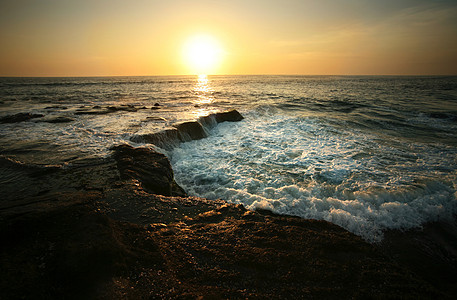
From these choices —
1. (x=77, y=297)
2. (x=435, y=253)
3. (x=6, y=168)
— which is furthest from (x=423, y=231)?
(x=6, y=168)

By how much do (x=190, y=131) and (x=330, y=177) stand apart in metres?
6.65

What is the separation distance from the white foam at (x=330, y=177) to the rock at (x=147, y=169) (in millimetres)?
557

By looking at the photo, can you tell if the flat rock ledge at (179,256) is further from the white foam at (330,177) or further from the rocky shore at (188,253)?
the white foam at (330,177)

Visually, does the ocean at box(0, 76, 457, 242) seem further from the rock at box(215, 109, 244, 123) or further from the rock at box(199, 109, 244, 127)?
the rock at box(215, 109, 244, 123)

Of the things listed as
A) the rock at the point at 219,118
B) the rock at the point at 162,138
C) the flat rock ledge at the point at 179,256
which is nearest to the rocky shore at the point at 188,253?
the flat rock ledge at the point at 179,256

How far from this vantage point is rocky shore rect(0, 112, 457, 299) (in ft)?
7.02

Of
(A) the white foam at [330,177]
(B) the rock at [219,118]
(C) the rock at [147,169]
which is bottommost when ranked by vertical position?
(A) the white foam at [330,177]

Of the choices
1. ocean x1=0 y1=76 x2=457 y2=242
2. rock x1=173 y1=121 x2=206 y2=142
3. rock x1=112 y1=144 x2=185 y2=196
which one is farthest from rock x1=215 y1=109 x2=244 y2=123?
rock x1=112 y1=144 x2=185 y2=196

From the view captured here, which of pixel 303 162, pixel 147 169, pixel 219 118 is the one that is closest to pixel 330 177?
pixel 303 162

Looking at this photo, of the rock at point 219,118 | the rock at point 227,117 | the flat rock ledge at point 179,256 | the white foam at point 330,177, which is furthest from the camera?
the rock at point 227,117

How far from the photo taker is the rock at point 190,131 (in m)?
9.46

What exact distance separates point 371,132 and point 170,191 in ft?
36.8

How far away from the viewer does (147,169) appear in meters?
5.18

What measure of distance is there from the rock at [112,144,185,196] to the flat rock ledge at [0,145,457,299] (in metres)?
0.88
